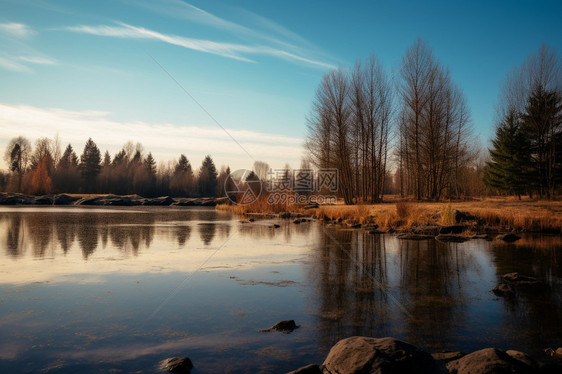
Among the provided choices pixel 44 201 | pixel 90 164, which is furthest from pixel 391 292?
pixel 90 164

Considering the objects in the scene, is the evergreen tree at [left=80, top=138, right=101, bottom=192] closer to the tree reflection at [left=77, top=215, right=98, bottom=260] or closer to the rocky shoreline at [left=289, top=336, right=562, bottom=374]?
the tree reflection at [left=77, top=215, right=98, bottom=260]

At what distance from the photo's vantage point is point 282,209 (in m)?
30.1

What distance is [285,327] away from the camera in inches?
181

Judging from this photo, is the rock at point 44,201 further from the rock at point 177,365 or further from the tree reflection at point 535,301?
the rock at point 177,365

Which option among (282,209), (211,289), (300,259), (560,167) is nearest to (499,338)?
(211,289)

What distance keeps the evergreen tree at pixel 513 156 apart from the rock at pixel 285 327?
35.8m

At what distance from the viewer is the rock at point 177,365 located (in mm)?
3482

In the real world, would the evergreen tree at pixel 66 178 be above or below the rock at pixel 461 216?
above

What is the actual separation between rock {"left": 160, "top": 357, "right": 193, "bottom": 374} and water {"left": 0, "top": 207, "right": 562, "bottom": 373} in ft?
0.36

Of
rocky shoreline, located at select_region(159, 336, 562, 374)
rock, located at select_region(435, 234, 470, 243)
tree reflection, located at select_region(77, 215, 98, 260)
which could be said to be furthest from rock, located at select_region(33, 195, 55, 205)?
rocky shoreline, located at select_region(159, 336, 562, 374)

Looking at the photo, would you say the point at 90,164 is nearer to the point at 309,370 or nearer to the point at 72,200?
the point at 72,200

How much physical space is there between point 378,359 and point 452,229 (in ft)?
44.8

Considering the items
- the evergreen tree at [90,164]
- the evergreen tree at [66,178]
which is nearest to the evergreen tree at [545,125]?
the evergreen tree at [66,178]

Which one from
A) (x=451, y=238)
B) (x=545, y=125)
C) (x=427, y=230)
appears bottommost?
(x=451, y=238)
